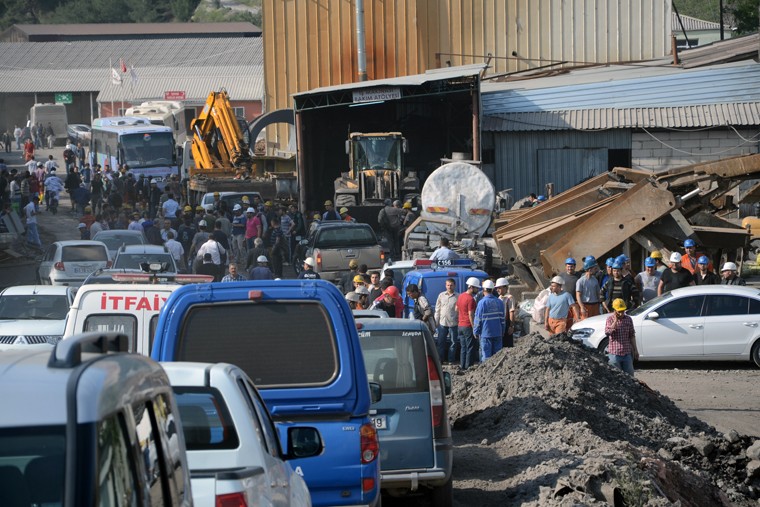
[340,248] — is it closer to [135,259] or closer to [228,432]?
[135,259]

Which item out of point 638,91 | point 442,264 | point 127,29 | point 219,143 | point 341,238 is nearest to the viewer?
point 442,264

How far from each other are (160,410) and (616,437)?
31.9 feet

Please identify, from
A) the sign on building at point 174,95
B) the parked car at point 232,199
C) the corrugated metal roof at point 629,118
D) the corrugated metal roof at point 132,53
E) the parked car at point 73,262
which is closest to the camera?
the parked car at point 73,262

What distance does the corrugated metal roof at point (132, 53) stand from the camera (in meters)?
82.1

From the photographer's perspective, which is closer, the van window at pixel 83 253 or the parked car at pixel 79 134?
the van window at pixel 83 253

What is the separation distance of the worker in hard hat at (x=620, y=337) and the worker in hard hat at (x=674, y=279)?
4266 mm

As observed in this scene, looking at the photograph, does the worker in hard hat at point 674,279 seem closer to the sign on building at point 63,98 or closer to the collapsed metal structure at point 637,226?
the collapsed metal structure at point 637,226

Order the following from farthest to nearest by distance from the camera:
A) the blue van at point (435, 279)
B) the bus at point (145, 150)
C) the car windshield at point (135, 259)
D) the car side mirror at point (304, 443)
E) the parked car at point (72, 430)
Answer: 1. the bus at point (145, 150)
2. the car windshield at point (135, 259)
3. the blue van at point (435, 279)
4. the car side mirror at point (304, 443)
5. the parked car at point (72, 430)

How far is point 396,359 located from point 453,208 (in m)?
17.4

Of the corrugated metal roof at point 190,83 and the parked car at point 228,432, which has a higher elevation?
the corrugated metal roof at point 190,83

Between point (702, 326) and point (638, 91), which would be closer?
point (702, 326)

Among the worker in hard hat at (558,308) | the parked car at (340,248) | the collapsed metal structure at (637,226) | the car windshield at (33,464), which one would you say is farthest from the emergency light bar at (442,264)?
the car windshield at (33,464)

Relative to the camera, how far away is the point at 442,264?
2125cm

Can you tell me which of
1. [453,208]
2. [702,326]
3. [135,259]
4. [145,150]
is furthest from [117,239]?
[145,150]
